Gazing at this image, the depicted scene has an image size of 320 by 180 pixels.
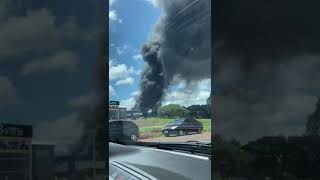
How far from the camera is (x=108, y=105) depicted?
15.8 ft

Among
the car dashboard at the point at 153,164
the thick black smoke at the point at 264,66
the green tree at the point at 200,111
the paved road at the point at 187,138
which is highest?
the thick black smoke at the point at 264,66

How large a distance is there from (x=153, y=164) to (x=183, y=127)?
1.24 feet

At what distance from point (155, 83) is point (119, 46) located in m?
0.44

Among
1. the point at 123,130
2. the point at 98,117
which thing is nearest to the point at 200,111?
the point at 123,130

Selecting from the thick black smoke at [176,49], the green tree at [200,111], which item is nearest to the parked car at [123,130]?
the thick black smoke at [176,49]

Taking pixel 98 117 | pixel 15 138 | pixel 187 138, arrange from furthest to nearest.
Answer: pixel 98 117, pixel 15 138, pixel 187 138

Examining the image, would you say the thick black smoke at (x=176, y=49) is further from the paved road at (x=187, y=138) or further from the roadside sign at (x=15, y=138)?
the roadside sign at (x=15, y=138)

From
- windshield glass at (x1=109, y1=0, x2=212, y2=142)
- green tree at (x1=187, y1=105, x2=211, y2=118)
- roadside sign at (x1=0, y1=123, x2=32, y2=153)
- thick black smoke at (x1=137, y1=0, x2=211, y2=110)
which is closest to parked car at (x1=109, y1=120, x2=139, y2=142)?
windshield glass at (x1=109, y1=0, x2=212, y2=142)

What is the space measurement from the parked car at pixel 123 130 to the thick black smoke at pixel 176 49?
188 millimetres

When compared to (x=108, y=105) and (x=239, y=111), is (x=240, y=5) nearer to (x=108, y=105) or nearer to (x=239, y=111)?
(x=239, y=111)

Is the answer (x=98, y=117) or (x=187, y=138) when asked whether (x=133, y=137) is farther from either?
(x=187, y=138)

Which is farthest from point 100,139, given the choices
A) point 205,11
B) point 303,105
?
point 303,105

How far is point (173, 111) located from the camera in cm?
462

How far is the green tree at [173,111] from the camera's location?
4570mm
